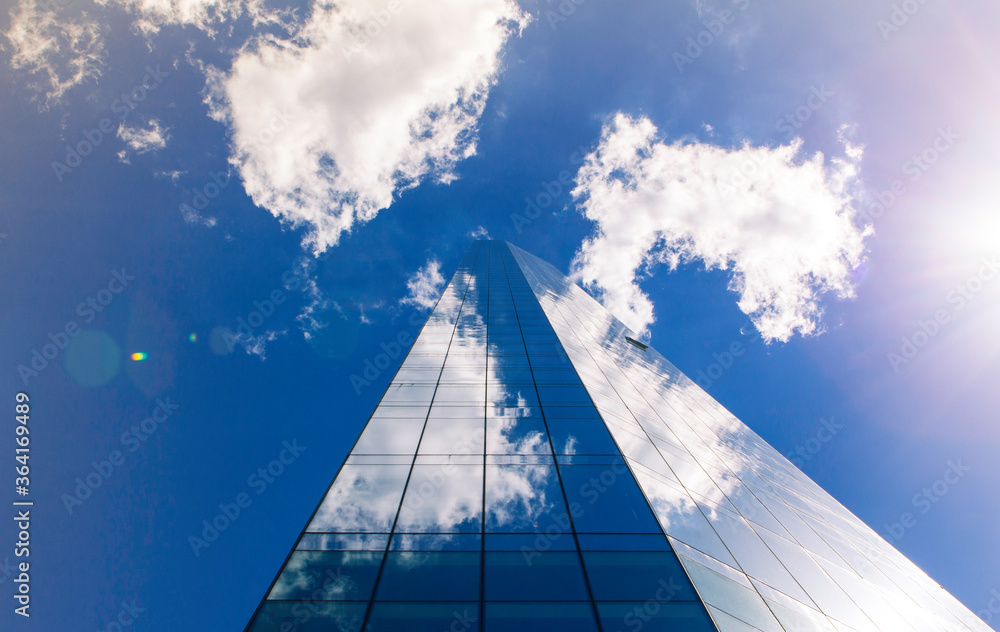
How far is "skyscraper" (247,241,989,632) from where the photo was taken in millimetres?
7031

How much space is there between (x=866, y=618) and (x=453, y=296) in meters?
25.1

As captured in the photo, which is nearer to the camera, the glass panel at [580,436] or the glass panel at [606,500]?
the glass panel at [606,500]

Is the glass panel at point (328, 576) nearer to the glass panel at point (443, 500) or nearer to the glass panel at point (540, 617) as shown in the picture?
the glass panel at point (443, 500)

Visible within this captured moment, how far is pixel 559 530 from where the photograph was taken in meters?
8.59

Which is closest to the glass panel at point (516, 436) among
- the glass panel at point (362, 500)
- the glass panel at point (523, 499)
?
the glass panel at point (523, 499)

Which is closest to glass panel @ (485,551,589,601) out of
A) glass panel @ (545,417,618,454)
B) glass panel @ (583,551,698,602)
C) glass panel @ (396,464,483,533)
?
glass panel @ (583,551,698,602)

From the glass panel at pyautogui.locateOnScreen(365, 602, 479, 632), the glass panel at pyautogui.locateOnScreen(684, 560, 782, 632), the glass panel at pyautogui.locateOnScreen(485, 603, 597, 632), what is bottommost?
the glass panel at pyautogui.locateOnScreen(365, 602, 479, 632)

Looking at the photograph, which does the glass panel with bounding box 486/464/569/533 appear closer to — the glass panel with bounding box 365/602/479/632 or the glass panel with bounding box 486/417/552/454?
the glass panel with bounding box 486/417/552/454

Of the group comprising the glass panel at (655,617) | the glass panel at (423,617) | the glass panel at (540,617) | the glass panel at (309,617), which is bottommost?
the glass panel at (309,617)

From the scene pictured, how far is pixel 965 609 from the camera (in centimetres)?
1722

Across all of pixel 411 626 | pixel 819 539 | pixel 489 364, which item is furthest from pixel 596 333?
pixel 411 626

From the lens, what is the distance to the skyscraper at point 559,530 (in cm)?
703

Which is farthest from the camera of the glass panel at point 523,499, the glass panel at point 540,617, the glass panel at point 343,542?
the glass panel at point 523,499

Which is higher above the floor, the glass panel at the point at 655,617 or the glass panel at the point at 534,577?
the glass panel at the point at 655,617
